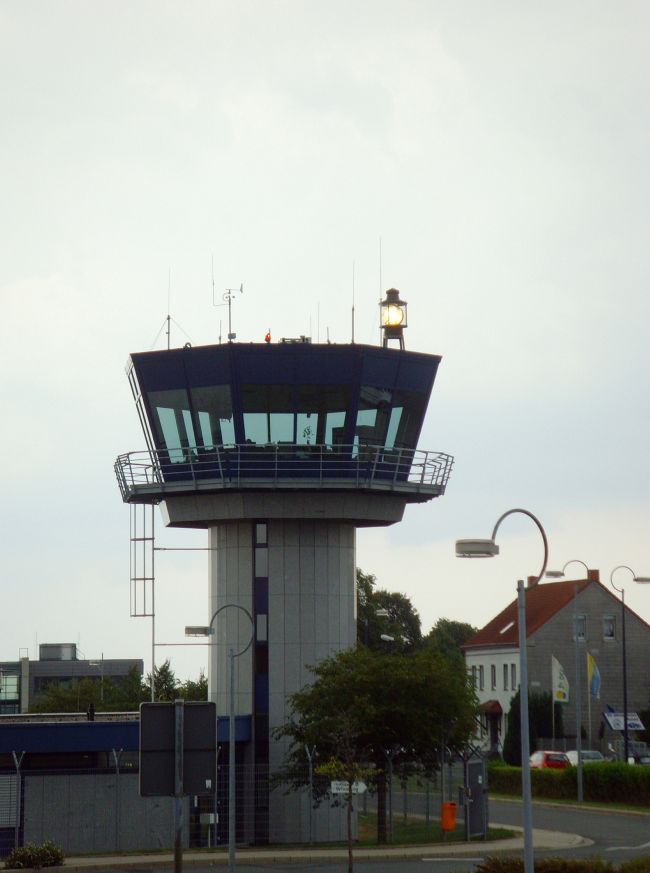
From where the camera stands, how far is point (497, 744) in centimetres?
9306

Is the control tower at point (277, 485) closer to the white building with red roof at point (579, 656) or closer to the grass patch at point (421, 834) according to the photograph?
the grass patch at point (421, 834)

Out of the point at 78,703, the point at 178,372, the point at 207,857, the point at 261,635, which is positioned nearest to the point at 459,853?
the point at 207,857

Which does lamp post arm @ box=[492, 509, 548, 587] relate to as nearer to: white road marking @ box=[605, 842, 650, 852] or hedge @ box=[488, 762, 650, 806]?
white road marking @ box=[605, 842, 650, 852]

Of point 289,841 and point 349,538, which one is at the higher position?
point 349,538

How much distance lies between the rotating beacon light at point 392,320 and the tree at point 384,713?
11.4 metres

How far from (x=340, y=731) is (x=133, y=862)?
6.97m

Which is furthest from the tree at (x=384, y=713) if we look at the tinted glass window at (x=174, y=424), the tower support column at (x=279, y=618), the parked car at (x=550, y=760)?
the parked car at (x=550, y=760)

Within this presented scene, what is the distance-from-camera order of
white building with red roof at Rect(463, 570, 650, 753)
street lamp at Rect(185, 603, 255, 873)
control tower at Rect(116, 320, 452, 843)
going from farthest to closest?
white building with red roof at Rect(463, 570, 650, 753) → control tower at Rect(116, 320, 452, 843) → street lamp at Rect(185, 603, 255, 873)

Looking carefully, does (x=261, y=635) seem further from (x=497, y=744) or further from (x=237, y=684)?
(x=497, y=744)

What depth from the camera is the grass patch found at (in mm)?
40469

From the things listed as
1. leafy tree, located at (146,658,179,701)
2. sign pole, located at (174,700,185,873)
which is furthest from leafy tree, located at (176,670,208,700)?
sign pole, located at (174,700,185,873)

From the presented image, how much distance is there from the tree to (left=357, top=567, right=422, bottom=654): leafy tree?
40.4 meters

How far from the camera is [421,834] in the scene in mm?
42250

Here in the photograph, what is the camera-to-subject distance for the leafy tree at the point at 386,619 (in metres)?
90.0
